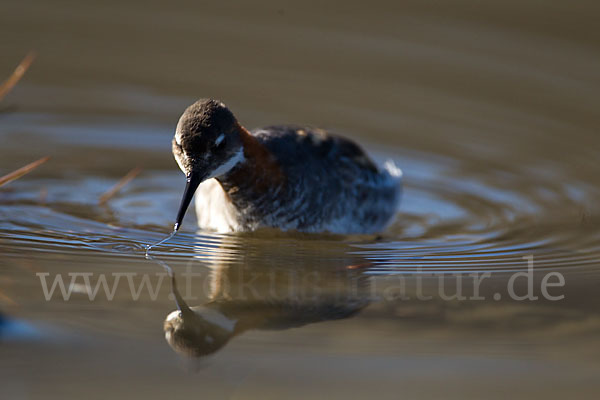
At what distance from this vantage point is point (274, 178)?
7.12 meters

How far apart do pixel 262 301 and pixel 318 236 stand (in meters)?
2.06

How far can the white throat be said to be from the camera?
6.57 metres

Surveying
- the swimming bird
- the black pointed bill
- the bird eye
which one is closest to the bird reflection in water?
the black pointed bill

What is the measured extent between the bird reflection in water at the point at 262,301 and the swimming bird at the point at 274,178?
879 mm

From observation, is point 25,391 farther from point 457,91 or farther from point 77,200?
point 457,91

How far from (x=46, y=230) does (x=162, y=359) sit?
2598 mm

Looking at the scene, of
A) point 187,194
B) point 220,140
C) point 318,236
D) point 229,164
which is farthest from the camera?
point 318,236

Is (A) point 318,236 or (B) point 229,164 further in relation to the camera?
(A) point 318,236

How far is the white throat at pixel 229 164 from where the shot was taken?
6.57 m

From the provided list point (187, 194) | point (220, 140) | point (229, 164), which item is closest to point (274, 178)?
point (229, 164)

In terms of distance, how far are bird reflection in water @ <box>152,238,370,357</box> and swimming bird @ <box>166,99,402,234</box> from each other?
88 centimetres

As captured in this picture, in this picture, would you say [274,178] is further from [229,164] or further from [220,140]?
[220,140]

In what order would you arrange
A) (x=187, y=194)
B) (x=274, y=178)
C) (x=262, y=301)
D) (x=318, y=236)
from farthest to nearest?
(x=318, y=236)
(x=274, y=178)
(x=187, y=194)
(x=262, y=301)

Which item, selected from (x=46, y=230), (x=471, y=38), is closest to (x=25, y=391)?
(x=46, y=230)
